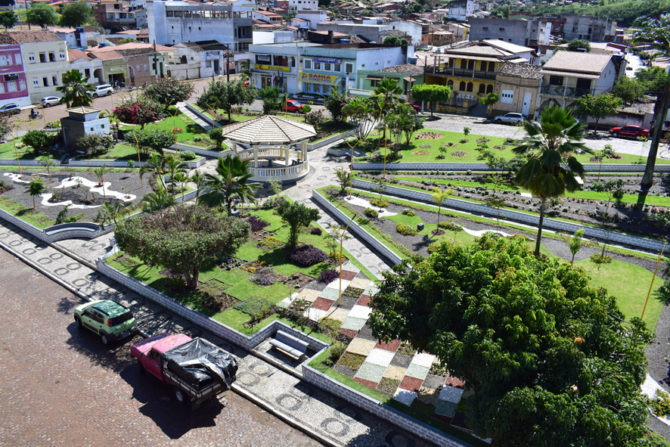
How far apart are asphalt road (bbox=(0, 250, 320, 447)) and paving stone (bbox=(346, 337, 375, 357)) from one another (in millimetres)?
5468

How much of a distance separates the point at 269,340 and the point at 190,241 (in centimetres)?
658

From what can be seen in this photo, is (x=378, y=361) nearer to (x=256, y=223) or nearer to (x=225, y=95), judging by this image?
(x=256, y=223)

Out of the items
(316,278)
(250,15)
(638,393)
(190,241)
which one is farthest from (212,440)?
(250,15)

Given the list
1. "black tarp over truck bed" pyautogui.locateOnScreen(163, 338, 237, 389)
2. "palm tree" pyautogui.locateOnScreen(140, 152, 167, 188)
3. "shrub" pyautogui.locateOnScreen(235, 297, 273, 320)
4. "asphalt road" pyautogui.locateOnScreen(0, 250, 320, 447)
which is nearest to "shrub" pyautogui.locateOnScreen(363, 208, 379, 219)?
"shrub" pyautogui.locateOnScreen(235, 297, 273, 320)

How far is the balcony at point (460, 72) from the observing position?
73.0 m

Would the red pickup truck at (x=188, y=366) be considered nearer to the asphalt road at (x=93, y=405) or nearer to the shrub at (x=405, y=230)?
the asphalt road at (x=93, y=405)

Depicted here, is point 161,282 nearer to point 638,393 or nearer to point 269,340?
point 269,340

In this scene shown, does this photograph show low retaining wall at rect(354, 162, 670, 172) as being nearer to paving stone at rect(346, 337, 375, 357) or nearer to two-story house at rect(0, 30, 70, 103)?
paving stone at rect(346, 337, 375, 357)

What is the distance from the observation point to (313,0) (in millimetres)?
191250

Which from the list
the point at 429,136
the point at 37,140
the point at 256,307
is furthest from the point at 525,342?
the point at 37,140

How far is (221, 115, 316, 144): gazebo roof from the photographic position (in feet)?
156

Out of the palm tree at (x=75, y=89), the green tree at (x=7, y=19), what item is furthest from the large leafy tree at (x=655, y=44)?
the green tree at (x=7, y=19)

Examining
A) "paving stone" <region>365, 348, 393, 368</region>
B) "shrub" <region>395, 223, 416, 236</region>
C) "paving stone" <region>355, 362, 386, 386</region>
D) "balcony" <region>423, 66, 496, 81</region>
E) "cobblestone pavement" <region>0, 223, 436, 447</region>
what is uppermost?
"balcony" <region>423, 66, 496, 81</region>

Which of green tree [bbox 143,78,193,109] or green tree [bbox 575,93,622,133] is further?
green tree [bbox 143,78,193,109]
